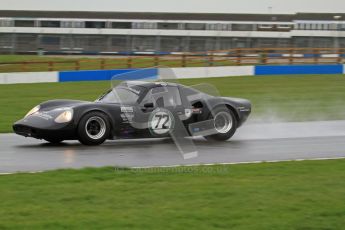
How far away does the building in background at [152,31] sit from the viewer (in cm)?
4406

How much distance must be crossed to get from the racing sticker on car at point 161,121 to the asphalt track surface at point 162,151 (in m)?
0.28

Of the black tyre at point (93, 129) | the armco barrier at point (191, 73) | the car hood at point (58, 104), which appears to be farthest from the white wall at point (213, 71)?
the black tyre at point (93, 129)

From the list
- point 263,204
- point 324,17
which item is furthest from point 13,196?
point 324,17

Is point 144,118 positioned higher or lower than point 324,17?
lower

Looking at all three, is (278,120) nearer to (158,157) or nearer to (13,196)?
(158,157)

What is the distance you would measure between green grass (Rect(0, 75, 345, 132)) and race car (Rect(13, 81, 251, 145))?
112 inches

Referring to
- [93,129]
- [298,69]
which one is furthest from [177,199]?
[298,69]

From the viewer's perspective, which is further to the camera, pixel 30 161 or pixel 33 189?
pixel 30 161

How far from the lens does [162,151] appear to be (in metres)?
9.13

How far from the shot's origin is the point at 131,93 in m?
9.70

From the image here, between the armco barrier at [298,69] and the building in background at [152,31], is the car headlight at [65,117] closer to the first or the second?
the armco barrier at [298,69]

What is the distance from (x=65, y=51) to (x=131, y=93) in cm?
3604

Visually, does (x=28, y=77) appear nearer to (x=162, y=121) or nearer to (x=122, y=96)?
(x=122, y=96)

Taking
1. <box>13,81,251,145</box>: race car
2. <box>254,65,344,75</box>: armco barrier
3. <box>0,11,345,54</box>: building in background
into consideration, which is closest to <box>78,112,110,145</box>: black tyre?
<box>13,81,251,145</box>: race car
